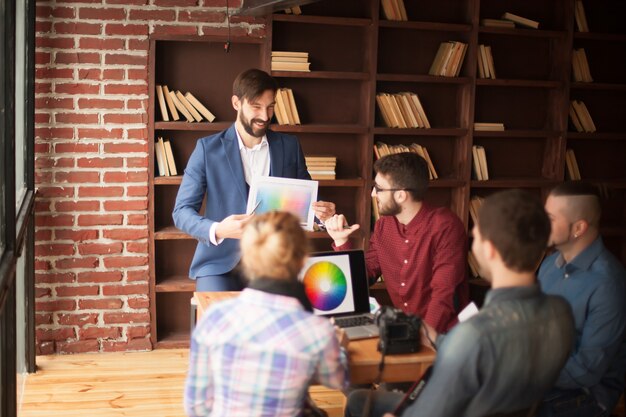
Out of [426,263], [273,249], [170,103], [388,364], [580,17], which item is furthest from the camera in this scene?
[580,17]

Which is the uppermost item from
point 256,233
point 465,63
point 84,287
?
point 465,63

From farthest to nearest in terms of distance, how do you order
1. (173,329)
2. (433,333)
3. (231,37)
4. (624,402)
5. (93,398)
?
(173,329) < (231,37) < (93,398) < (624,402) < (433,333)

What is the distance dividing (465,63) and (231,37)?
157 centimetres

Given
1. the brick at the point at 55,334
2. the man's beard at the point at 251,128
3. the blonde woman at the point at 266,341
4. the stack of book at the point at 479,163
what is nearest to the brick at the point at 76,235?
the brick at the point at 55,334

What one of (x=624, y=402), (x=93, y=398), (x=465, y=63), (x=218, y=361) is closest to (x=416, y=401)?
(x=218, y=361)

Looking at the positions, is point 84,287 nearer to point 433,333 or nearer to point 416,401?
point 433,333

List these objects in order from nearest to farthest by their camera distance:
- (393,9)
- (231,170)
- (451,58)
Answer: (231,170), (393,9), (451,58)

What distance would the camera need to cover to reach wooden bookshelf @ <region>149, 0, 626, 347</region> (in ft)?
16.3

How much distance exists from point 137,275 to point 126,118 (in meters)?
0.96

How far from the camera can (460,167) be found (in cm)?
532

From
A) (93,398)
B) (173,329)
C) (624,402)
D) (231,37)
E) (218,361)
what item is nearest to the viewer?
(218,361)

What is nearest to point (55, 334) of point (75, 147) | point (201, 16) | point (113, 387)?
point (113, 387)

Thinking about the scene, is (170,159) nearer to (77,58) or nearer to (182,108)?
(182,108)

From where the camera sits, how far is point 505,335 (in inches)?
79.4
